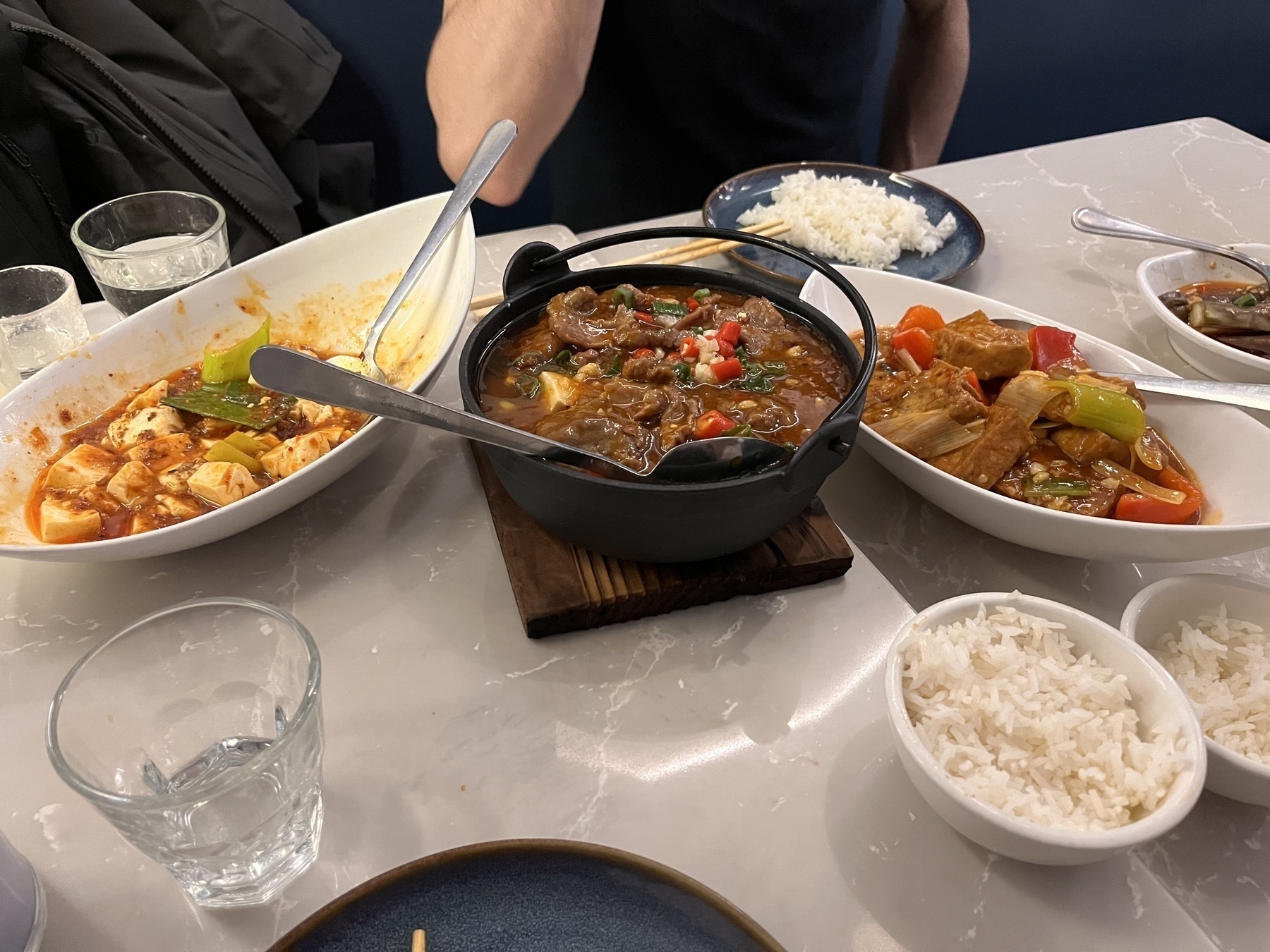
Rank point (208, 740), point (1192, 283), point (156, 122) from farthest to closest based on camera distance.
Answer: point (156, 122) → point (1192, 283) → point (208, 740)

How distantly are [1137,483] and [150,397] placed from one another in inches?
66.1

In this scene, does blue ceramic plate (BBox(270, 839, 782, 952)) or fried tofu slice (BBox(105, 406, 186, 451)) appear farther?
fried tofu slice (BBox(105, 406, 186, 451))

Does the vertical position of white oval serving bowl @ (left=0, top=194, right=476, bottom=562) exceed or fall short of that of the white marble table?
it exceeds it

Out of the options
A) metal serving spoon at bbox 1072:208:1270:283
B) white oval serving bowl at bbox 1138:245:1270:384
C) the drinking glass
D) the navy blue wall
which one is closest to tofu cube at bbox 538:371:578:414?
the drinking glass

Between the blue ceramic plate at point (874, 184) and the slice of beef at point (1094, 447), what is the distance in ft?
2.55

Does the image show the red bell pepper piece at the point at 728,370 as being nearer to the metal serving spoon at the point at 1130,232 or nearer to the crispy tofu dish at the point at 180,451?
the crispy tofu dish at the point at 180,451

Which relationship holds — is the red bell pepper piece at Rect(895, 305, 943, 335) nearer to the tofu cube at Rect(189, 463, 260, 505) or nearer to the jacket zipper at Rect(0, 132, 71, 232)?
the tofu cube at Rect(189, 463, 260, 505)

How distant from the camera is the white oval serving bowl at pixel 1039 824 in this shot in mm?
858

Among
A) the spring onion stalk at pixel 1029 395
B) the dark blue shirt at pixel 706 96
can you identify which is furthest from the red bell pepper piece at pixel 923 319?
the dark blue shirt at pixel 706 96

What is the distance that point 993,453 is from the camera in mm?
1373

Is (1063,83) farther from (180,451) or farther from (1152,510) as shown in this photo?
(180,451)

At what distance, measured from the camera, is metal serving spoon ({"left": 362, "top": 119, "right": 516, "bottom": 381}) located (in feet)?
5.12

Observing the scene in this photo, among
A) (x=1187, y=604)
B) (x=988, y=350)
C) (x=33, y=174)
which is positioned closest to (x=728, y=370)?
(x=988, y=350)

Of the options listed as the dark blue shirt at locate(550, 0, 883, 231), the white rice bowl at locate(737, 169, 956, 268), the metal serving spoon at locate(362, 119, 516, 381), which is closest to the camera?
the metal serving spoon at locate(362, 119, 516, 381)
